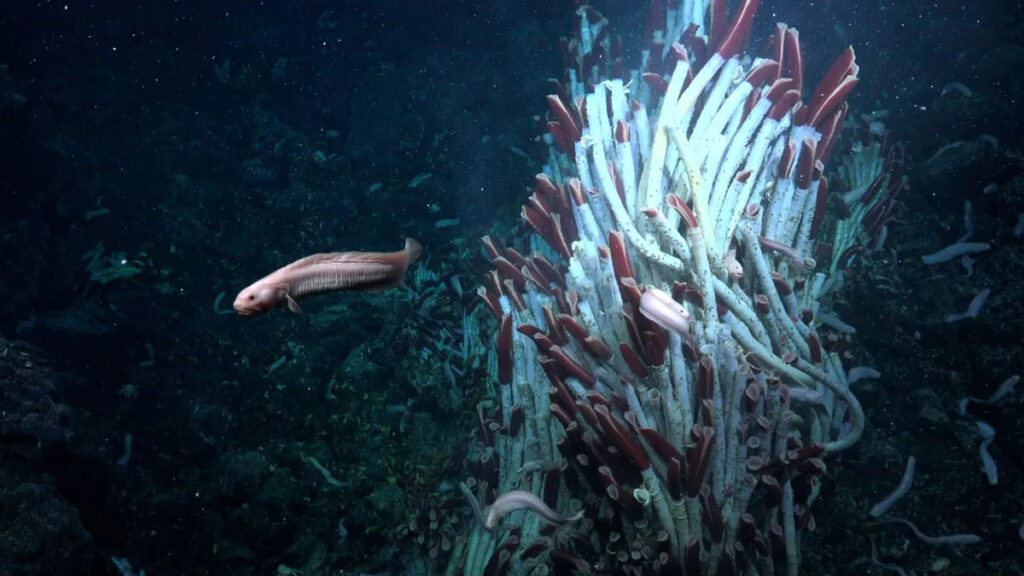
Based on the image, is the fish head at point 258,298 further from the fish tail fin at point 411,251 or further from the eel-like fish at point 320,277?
the fish tail fin at point 411,251

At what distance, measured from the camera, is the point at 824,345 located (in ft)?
11.9

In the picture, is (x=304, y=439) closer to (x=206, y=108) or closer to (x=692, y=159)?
(x=692, y=159)

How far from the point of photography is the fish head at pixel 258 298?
250cm

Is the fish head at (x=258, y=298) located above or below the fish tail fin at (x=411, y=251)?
below

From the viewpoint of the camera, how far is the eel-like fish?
8.28 ft

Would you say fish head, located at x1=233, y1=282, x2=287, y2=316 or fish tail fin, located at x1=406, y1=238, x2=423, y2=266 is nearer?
fish head, located at x1=233, y1=282, x2=287, y2=316

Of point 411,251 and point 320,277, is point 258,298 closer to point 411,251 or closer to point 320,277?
point 320,277

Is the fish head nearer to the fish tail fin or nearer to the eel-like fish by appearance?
the eel-like fish

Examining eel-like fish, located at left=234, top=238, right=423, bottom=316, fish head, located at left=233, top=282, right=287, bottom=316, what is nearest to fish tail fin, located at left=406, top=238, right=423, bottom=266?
eel-like fish, located at left=234, top=238, right=423, bottom=316

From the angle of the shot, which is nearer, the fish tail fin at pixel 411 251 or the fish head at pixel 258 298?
the fish head at pixel 258 298

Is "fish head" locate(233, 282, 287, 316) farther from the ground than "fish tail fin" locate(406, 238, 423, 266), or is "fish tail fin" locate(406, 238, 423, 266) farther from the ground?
"fish tail fin" locate(406, 238, 423, 266)

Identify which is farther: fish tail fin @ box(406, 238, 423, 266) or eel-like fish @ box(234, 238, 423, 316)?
fish tail fin @ box(406, 238, 423, 266)

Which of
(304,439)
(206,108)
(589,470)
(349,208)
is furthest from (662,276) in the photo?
(206,108)

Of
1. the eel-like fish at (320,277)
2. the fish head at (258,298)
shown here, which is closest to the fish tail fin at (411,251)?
the eel-like fish at (320,277)
